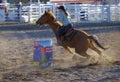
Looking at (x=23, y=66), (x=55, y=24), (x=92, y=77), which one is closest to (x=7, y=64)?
(x=23, y=66)

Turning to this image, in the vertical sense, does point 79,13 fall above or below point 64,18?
below

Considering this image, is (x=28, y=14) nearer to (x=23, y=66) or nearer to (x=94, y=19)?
(x=94, y=19)

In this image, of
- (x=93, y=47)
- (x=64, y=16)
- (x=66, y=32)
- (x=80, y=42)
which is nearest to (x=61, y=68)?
(x=80, y=42)

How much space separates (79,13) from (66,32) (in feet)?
64.6

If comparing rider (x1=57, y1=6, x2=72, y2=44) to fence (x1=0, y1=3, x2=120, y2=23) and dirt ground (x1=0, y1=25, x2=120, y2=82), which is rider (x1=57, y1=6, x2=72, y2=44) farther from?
fence (x1=0, y1=3, x2=120, y2=23)

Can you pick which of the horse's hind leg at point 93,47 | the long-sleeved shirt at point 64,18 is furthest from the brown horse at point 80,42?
the long-sleeved shirt at point 64,18

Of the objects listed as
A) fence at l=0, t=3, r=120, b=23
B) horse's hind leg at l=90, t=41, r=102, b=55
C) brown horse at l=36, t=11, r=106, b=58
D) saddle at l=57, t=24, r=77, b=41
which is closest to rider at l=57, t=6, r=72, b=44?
saddle at l=57, t=24, r=77, b=41

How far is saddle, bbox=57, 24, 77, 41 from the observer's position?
11195 millimetres

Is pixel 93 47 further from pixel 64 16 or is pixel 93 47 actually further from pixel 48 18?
pixel 48 18

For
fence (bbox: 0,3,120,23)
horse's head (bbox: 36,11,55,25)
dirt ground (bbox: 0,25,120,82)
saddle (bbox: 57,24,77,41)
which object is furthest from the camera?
fence (bbox: 0,3,120,23)

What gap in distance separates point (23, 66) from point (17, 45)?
5.36m

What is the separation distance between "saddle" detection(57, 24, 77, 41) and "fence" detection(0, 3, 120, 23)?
19111mm

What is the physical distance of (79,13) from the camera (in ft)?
101

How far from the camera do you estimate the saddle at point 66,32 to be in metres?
11.2
